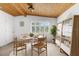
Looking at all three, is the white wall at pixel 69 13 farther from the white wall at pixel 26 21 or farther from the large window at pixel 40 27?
the large window at pixel 40 27

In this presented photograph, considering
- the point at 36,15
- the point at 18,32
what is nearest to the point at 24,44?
the point at 18,32

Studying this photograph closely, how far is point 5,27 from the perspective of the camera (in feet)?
9.55

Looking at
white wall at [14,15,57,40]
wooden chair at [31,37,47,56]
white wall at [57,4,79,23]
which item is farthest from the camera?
wooden chair at [31,37,47,56]

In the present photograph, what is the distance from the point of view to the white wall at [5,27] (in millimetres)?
2733

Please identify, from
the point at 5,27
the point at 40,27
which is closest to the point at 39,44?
the point at 40,27

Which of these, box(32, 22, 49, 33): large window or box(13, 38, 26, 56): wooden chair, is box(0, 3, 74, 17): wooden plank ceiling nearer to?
box(32, 22, 49, 33): large window

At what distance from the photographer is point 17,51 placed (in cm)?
271

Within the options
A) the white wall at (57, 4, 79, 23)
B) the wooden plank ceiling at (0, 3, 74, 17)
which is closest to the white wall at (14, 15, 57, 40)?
the wooden plank ceiling at (0, 3, 74, 17)

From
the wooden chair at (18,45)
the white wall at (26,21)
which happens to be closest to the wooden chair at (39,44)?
the wooden chair at (18,45)

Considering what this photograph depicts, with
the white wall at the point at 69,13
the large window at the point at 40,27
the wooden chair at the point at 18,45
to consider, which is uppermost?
the white wall at the point at 69,13

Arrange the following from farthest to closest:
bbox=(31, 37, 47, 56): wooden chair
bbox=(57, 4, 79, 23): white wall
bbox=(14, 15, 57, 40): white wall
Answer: bbox=(31, 37, 47, 56): wooden chair < bbox=(14, 15, 57, 40): white wall < bbox=(57, 4, 79, 23): white wall

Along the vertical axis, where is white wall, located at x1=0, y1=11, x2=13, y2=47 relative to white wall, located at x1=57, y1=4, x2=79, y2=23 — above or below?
below

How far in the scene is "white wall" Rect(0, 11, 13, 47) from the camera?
2.73 m

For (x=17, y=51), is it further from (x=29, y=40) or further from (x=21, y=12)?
(x=21, y=12)
